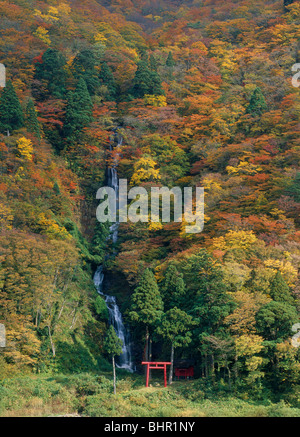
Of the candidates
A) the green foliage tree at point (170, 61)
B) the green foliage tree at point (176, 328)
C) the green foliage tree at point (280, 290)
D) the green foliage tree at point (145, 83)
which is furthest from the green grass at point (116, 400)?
the green foliage tree at point (170, 61)

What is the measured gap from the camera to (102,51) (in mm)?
60906

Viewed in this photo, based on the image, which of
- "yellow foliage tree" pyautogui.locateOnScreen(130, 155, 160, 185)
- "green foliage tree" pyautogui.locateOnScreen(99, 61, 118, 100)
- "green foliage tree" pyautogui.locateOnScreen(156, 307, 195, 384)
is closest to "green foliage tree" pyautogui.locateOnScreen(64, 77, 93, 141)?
"green foliage tree" pyautogui.locateOnScreen(99, 61, 118, 100)

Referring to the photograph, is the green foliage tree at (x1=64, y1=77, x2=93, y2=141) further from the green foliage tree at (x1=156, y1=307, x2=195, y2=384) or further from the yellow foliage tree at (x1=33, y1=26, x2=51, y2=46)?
the green foliage tree at (x1=156, y1=307, x2=195, y2=384)

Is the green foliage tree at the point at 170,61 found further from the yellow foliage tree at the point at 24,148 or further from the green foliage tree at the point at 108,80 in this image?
the yellow foliage tree at the point at 24,148

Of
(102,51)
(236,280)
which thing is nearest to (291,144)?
(236,280)

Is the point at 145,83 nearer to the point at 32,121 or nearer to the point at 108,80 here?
the point at 108,80

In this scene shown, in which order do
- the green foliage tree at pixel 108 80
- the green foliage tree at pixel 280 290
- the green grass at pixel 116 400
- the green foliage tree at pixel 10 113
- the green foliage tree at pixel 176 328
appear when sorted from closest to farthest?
the green grass at pixel 116 400 → the green foliage tree at pixel 280 290 → the green foliage tree at pixel 176 328 → the green foliage tree at pixel 10 113 → the green foliage tree at pixel 108 80

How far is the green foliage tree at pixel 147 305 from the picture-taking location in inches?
1097

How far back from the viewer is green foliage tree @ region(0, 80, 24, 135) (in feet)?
137

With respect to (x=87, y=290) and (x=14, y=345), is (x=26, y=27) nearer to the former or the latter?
(x=87, y=290)

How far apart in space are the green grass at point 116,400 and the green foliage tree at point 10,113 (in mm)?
22838

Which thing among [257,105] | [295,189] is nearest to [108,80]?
[257,105]

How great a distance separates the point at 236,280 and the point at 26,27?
48.8 meters

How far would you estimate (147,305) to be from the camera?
92.7 feet
